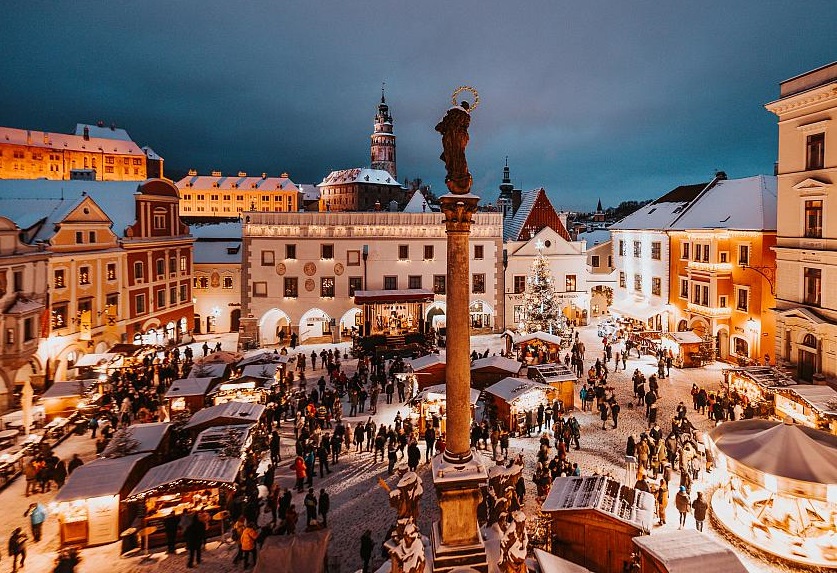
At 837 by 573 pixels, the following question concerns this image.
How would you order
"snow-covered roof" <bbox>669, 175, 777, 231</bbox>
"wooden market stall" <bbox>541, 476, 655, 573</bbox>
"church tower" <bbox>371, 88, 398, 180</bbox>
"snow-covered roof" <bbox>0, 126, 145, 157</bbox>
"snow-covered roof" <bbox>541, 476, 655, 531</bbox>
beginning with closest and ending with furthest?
1. "wooden market stall" <bbox>541, 476, 655, 573</bbox>
2. "snow-covered roof" <bbox>541, 476, 655, 531</bbox>
3. "snow-covered roof" <bbox>669, 175, 777, 231</bbox>
4. "snow-covered roof" <bbox>0, 126, 145, 157</bbox>
5. "church tower" <bbox>371, 88, 398, 180</bbox>

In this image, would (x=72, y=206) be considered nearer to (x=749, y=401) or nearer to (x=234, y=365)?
(x=234, y=365)

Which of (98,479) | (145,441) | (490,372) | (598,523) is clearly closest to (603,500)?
(598,523)

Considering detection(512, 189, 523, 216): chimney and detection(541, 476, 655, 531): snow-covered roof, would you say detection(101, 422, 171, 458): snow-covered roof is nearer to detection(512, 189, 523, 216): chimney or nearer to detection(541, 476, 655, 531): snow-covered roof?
detection(541, 476, 655, 531): snow-covered roof

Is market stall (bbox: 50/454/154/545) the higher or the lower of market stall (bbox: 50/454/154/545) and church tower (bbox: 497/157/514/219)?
the lower

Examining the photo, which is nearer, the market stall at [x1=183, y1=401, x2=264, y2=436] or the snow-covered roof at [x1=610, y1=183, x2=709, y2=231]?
the market stall at [x1=183, y1=401, x2=264, y2=436]

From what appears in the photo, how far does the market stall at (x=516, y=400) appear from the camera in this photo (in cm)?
1978

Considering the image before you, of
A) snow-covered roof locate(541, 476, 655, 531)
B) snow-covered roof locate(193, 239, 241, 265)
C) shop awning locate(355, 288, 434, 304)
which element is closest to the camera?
snow-covered roof locate(541, 476, 655, 531)

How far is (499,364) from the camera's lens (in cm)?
2389

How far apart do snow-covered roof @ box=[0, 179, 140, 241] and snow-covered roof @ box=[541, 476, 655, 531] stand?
28.1 metres

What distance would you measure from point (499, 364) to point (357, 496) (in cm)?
1086

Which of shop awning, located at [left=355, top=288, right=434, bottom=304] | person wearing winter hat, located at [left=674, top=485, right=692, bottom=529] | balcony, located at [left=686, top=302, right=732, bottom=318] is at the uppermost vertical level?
shop awning, located at [left=355, top=288, right=434, bottom=304]

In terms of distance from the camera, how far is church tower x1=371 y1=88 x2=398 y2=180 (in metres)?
119

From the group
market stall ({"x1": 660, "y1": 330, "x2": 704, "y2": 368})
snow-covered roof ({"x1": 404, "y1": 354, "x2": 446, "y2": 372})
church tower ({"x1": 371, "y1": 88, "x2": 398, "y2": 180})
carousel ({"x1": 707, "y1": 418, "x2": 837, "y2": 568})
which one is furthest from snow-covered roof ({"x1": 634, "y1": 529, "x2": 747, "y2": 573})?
church tower ({"x1": 371, "y1": 88, "x2": 398, "y2": 180})

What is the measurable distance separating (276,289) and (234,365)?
1234 cm
